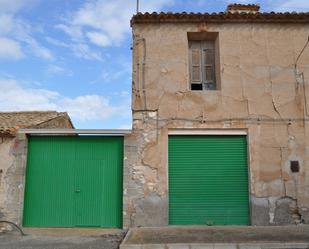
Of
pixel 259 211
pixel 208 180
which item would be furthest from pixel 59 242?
pixel 259 211

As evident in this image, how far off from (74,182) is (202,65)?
541 centimetres

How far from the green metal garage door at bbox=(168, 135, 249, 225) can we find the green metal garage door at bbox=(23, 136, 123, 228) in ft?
5.55

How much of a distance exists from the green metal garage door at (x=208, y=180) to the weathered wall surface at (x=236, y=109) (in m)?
0.28

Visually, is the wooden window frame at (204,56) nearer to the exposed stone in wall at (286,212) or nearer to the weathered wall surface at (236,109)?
the weathered wall surface at (236,109)

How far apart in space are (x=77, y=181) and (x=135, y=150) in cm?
195

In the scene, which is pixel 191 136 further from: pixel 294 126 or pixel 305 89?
pixel 305 89

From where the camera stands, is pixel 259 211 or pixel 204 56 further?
pixel 204 56

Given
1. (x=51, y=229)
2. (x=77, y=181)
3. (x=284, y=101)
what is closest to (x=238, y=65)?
(x=284, y=101)

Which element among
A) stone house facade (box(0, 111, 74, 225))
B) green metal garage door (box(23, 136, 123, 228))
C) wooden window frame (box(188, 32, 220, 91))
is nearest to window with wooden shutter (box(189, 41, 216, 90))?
wooden window frame (box(188, 32, 220, 91))

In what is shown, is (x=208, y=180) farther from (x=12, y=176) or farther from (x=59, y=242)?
(x=12, y=176)

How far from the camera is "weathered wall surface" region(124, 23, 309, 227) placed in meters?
10.7

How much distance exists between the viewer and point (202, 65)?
1181cm

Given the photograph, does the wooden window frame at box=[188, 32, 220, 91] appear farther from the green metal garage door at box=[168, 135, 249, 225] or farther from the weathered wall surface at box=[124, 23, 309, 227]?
the green metal garage door at box=[168, 135, 249, 225]

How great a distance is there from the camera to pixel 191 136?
11125mm
